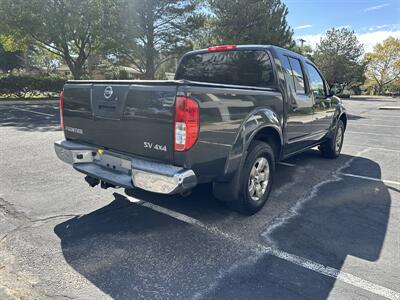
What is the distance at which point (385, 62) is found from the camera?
6519 centimetres

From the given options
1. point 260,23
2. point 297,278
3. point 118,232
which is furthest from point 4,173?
point 260,23

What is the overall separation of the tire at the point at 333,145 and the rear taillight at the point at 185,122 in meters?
4.52

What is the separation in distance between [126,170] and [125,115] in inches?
22.7

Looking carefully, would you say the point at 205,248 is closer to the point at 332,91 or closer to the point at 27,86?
the point at 332,91

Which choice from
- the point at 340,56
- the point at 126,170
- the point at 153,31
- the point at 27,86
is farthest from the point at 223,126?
the point at 340,56

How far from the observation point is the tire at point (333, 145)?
6.40 m

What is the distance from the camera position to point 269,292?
242 cm

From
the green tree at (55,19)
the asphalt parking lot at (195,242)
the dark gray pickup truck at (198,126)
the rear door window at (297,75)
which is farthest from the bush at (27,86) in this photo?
the rear door window at (297,75)

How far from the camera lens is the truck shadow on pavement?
2463mm

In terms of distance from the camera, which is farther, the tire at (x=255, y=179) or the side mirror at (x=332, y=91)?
the side mirror at (x=332, y=91)

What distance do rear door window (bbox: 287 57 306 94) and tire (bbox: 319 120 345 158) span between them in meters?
1.99

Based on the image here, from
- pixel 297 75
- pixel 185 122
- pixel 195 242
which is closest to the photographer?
pixel 185 122

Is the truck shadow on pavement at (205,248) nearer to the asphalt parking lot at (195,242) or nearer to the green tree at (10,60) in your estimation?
the asphalt parking lot at (195,242)

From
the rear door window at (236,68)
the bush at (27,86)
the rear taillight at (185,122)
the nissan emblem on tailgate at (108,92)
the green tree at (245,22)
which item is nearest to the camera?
the rear taillight at (185,122)
